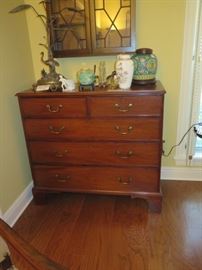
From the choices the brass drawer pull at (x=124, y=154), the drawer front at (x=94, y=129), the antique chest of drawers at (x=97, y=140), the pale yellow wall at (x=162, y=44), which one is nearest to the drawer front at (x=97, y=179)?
the antique chest of drawers at (x=97, y=140)

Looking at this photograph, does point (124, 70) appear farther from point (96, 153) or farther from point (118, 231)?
point (118, 231)

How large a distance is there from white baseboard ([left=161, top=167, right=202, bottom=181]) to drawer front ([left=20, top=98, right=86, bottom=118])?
1.12 meters

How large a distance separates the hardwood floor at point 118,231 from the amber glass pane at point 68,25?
1.35m

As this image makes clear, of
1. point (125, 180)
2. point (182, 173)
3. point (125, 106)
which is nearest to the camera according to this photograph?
point (125, 106)

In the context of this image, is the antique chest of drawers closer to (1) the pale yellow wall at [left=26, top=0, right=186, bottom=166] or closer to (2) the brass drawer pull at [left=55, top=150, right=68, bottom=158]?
(2) the brass drawer pull at [left=55, top=150, right=68, bottom=158]

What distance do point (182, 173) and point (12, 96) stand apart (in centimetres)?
171

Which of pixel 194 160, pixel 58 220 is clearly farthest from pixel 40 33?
pixel 194 160

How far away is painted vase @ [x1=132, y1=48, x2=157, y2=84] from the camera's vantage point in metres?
1.76

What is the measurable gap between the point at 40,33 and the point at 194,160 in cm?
182

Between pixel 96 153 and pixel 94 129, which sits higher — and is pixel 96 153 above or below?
below

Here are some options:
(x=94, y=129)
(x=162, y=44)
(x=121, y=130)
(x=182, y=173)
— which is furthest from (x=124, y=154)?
(x=162, y=44)

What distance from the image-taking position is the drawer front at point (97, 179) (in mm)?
1843

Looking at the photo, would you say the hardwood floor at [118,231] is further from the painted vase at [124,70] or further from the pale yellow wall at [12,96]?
the painted vase at [124,70]

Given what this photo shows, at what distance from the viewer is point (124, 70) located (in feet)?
5.45
